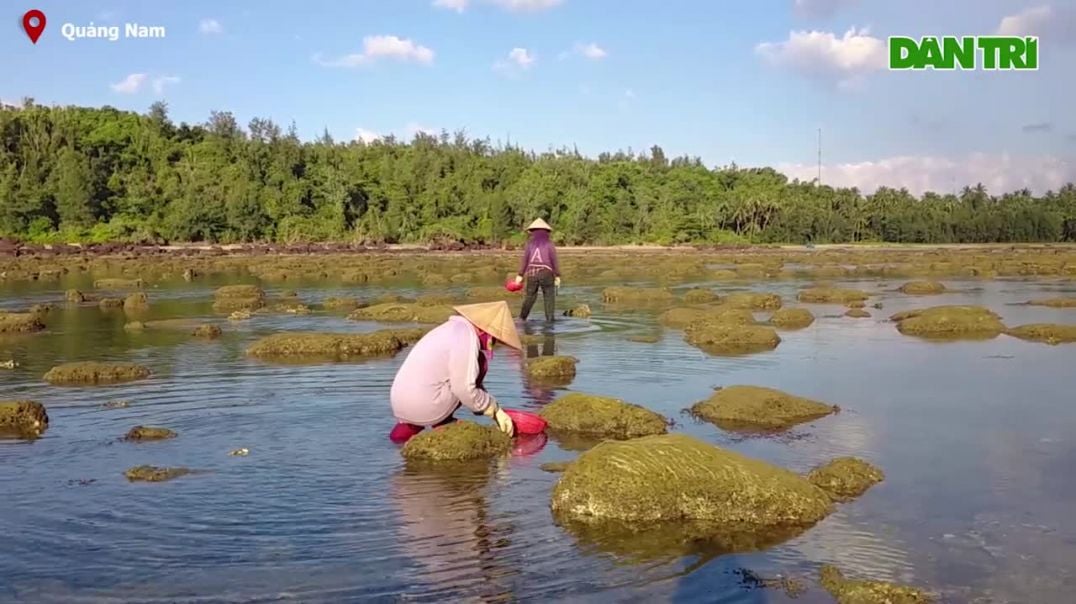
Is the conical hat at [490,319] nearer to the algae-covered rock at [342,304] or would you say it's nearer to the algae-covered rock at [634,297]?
the algae-covered rock at [342,304]

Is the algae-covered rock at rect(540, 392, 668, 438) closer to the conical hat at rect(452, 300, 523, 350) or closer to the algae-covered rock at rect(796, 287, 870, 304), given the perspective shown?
the conical hat at rect(452, 300, 523, 350)

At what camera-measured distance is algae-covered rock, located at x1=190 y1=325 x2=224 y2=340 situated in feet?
59.9

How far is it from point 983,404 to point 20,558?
993 centimetres

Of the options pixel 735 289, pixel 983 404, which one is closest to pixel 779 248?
pixel 735 289

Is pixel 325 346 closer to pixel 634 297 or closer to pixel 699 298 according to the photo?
pixel 634 297

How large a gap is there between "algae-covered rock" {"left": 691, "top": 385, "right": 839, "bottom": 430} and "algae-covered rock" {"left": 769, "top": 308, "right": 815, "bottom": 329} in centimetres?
927

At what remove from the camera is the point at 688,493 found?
22.6ft

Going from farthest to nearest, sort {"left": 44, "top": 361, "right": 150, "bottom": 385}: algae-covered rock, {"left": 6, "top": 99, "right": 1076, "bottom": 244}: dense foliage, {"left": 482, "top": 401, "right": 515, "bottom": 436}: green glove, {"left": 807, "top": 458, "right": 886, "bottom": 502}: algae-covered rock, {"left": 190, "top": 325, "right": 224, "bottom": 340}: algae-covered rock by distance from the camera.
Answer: {"left": 6, "top": 99, "right": 1076, "bottom": 244}: dense foliage → {"left": 190, "top": 325, "right": 224, "bottom": 340}: algae-covered rock → {"left": 44, "top": 361, "right": 150, "bottom": 385}: algae-covered rock → {"left": 482, "top": 401, "right": 515, "bottom": 436}: green glove → {"left": 807, "top": 458, "right": 886, "bottom": 502}: algae-covered rock

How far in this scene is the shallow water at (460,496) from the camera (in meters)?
5.70

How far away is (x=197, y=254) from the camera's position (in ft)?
195

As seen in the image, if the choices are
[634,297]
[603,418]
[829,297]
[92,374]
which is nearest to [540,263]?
[634,297]

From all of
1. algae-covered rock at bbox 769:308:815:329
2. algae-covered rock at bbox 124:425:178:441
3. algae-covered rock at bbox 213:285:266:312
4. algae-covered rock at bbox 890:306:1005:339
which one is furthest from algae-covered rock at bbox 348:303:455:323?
algae-covered rock at bbox 124:425:178:441

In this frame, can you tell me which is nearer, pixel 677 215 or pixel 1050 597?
pixel 1050 597

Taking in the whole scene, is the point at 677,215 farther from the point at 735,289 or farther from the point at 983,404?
the point at 983,404
